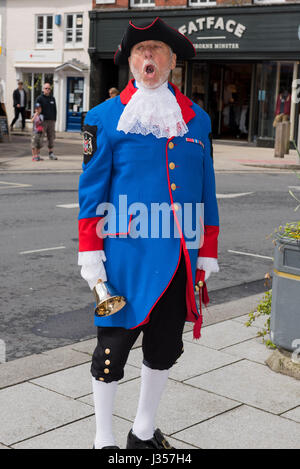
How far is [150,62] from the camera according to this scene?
3.14 meters

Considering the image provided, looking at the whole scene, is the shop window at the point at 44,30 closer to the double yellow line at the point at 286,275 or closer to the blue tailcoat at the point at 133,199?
the double yellow line at the point at 286,275

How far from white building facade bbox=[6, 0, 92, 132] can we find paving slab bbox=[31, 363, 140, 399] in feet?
91.7

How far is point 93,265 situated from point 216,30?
2550 centimetres

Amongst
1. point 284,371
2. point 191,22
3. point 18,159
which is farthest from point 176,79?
point 284,371

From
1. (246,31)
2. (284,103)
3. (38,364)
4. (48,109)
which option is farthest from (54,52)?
(38,364)

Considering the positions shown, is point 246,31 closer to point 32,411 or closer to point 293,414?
point 293,414

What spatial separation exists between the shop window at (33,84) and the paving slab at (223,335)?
95.2 feet

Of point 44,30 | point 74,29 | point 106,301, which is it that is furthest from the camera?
point 44,30

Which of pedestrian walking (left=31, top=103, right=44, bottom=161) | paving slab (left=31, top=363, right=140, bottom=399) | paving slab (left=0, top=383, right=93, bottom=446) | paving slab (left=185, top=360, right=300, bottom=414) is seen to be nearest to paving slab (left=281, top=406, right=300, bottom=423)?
paving slab (left=185, top=360, right=300, bottom=414)

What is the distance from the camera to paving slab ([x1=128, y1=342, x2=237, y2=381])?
445cm

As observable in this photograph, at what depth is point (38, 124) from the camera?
57.9 feet

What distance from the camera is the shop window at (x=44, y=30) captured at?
107 ft

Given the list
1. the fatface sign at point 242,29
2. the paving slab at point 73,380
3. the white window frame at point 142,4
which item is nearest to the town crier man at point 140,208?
the paving slab at point 73,380
